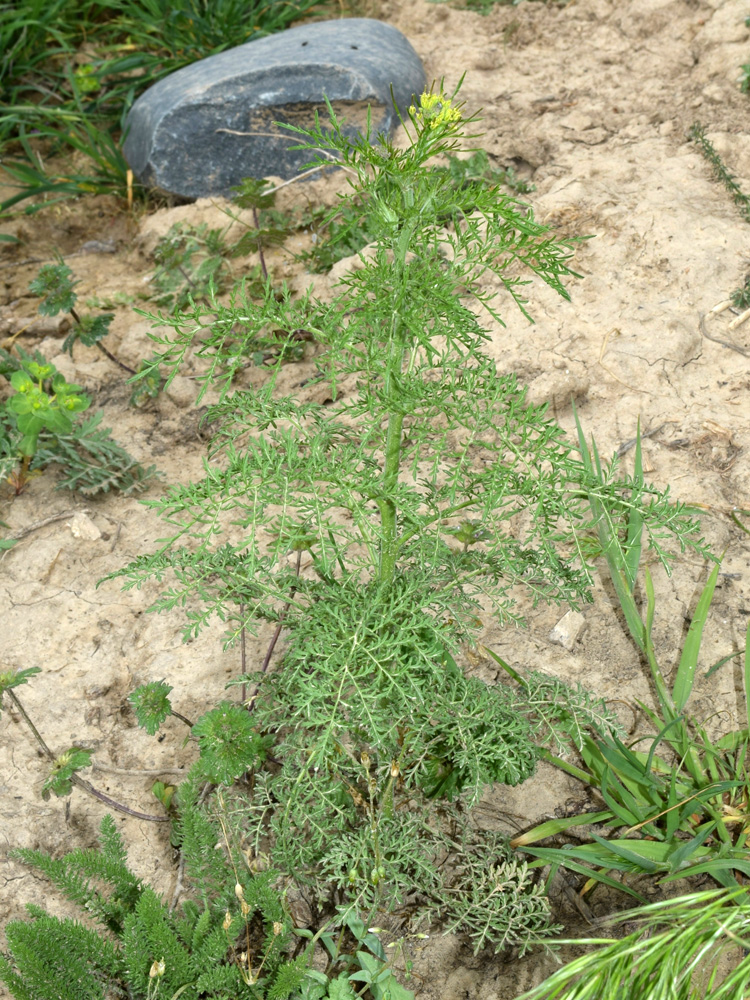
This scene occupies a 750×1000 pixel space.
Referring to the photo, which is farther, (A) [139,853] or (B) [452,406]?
(A) [139,853]

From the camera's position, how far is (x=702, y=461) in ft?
9.82

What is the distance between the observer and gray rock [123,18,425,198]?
4.43 meters

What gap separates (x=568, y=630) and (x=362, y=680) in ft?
2.76

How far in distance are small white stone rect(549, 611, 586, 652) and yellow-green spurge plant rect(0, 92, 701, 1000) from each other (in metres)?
0.46

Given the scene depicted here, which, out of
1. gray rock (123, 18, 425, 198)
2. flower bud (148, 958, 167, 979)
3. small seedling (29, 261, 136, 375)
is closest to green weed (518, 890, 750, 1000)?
flower bud (148, 958, 167, 979)

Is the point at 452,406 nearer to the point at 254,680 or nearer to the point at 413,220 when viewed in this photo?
the point at 413,220

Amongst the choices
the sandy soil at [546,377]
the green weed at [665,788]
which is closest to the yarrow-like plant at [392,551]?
the green weed at [665,788]

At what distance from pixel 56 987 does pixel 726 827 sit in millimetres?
1675

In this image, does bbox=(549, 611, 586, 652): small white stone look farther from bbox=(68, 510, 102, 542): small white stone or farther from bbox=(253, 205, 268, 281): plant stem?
bbox=(253, 205, 268, 281): plant stem

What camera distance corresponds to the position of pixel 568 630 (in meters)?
2.60

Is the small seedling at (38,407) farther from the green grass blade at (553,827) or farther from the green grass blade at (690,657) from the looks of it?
the green grass blade at (690,657)

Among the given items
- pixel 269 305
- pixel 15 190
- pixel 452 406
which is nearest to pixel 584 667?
pixel 452 406

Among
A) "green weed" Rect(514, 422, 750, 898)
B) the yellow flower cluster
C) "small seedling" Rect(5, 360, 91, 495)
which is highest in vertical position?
the yellow flower cluster

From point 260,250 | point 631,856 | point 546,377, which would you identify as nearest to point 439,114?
point 631,856
